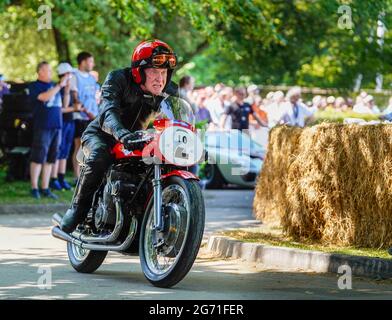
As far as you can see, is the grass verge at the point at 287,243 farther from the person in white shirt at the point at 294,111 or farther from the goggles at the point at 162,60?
the person in white shirt at the point at 294,111

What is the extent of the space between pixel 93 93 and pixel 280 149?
5819 millimetres

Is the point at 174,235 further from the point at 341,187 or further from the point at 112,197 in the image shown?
the point at 341,187

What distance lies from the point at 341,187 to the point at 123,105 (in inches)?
118

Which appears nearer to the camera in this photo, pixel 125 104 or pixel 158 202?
pixel 158 202

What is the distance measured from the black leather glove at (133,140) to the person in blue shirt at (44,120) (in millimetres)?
8567

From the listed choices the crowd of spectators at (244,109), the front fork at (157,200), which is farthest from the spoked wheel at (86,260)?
the crowd of spectators at (244,109)

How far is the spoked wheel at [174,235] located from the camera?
8617 millimetres

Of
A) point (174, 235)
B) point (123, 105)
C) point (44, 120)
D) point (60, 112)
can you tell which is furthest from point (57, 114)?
point (174, 235)

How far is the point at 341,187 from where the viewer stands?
461 inches

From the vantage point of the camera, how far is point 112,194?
9406 millimetres

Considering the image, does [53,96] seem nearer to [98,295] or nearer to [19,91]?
[19,91]

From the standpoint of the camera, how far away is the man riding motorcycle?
31.0ft

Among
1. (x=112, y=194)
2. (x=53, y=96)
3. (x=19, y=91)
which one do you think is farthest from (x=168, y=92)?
(x=19, y=91)

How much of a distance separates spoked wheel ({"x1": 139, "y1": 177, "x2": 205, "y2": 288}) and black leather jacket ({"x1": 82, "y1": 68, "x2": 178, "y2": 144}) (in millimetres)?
758
